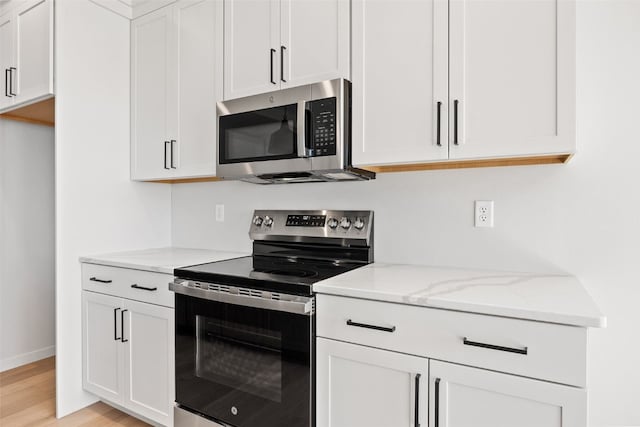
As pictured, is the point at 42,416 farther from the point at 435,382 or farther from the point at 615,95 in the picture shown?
the point at 615,95

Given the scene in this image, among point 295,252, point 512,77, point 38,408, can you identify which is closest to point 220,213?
point 295,252

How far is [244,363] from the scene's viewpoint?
1634 millimetres

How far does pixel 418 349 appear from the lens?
127cm

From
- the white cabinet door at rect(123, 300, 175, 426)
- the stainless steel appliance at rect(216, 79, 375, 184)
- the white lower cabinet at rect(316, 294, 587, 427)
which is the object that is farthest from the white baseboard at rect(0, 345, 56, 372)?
the white lower cabinet at rect(316, 294, 587, 427)

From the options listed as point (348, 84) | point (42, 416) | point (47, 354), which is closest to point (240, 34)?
point (348, 84)

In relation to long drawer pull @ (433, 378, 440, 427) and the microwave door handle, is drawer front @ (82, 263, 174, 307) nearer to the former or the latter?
the microwave door handle

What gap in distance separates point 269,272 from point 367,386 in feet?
2.11

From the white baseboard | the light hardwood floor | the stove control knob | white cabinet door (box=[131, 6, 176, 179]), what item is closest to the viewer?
the stove control knob

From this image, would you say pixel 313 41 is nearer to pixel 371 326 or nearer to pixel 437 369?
pixel 371 326

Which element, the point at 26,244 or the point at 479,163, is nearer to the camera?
the point at 479,163

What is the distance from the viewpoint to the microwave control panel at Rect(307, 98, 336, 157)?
5.56ft

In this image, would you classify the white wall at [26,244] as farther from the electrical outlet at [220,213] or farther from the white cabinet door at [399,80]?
the white cabinet door at [399,80]

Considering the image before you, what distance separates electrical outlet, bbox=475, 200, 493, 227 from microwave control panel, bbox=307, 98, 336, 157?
0.70 m

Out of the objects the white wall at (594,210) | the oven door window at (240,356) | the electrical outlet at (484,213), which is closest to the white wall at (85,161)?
the oven door window at (240,356)
